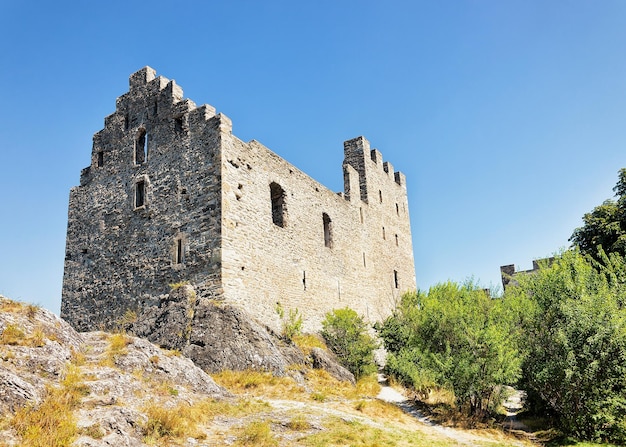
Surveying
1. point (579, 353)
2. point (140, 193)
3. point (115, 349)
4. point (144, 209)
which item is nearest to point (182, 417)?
point (115, 349)

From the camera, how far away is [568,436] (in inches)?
570

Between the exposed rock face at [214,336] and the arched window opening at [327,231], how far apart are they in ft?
26.1

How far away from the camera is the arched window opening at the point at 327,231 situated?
2480 centimetres

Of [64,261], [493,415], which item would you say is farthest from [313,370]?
[64,261]

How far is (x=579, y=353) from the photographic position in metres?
14.8

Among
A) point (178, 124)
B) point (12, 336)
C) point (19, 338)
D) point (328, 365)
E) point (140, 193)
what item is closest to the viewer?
point (12, 336)

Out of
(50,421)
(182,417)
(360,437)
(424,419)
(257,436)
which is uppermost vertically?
(50,421)

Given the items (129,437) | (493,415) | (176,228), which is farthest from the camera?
(176,228)

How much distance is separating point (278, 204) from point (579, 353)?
12147 mm

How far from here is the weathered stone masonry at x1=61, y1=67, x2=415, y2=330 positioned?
18344 mm

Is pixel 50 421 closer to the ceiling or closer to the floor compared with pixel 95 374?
closer to the floor

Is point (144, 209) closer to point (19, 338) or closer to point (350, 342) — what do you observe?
point (350, 342)

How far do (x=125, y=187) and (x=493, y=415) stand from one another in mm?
15465

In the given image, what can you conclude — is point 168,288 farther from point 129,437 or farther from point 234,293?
point 129,437
